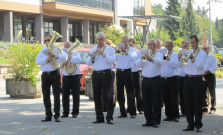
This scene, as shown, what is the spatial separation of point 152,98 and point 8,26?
3692 centimetres

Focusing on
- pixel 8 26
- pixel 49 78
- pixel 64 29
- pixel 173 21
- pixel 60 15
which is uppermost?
pixel 173 21

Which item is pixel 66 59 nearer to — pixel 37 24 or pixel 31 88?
pixel 31 88

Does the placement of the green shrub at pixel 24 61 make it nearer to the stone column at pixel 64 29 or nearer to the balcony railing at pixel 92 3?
the balcony railing at pixel 92 3

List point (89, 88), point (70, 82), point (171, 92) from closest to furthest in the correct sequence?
point (171, 92) < point (70, 82) < point (89, 88)

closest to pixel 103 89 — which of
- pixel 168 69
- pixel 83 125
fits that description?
pixel 83 125

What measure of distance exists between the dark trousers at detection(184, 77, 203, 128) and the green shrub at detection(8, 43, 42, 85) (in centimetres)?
840

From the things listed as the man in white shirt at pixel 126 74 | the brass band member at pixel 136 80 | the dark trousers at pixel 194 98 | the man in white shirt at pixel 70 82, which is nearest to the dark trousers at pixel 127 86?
the man in white shirt at pixel 126 74

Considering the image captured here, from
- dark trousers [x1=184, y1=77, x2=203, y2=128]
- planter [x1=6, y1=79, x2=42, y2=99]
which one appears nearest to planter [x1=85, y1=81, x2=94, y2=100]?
planter [x1=6, y1=79, x2=42, y2=99]

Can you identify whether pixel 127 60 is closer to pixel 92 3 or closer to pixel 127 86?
pixel 127 86

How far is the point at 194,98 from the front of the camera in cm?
1066

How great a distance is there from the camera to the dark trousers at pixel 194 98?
10.6 metres

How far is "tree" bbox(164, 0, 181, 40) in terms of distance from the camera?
9975 cm

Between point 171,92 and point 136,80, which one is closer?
point 171,92

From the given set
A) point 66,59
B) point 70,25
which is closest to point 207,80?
point 66,59
